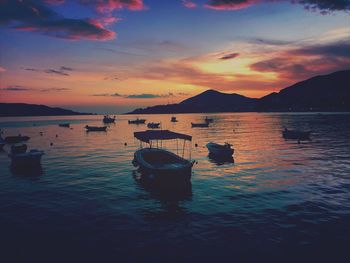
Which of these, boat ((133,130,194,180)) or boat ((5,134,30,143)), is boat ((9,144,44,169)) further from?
boat ((5,134,30,143))

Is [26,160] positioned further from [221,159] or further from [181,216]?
[221,159]

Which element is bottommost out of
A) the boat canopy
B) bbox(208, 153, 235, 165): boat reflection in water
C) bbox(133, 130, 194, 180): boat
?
bbox(208, 153, 235, 165): boat reflection in water

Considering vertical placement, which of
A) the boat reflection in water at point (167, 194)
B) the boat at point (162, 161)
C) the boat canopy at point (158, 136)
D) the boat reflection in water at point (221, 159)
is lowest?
the boat reflection in water at point (167, 194)

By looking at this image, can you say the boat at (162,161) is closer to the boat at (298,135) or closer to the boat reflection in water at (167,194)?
the boat reflection in water at (167,194)

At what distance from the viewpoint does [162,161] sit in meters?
33.6

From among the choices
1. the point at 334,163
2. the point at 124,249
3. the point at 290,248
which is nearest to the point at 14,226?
the point at 124,249

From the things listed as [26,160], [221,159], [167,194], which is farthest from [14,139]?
[167,194]

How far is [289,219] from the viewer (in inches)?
743

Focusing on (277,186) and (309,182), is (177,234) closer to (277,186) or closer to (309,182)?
(277,186)

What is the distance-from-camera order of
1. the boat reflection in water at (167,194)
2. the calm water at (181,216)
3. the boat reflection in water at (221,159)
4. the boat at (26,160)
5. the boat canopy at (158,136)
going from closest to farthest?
the calm water at (181,216) → the boat reflection in water at (167,194) → the boat canopy at (158,136) → the boat at (26,160) → the boat reflection in water at (221,159)

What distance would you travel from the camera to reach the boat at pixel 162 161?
26.4 metres

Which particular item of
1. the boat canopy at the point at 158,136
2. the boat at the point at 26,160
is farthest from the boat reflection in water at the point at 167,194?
the boat at the point at 26,160

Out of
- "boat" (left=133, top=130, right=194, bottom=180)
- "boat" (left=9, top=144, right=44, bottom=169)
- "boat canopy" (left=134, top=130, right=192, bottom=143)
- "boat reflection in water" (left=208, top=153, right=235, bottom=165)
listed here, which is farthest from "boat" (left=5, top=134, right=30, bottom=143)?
"boat reflection in water" (left=208, top=153, right=235, bottom=165)

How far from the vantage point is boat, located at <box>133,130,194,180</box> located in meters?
26.4
